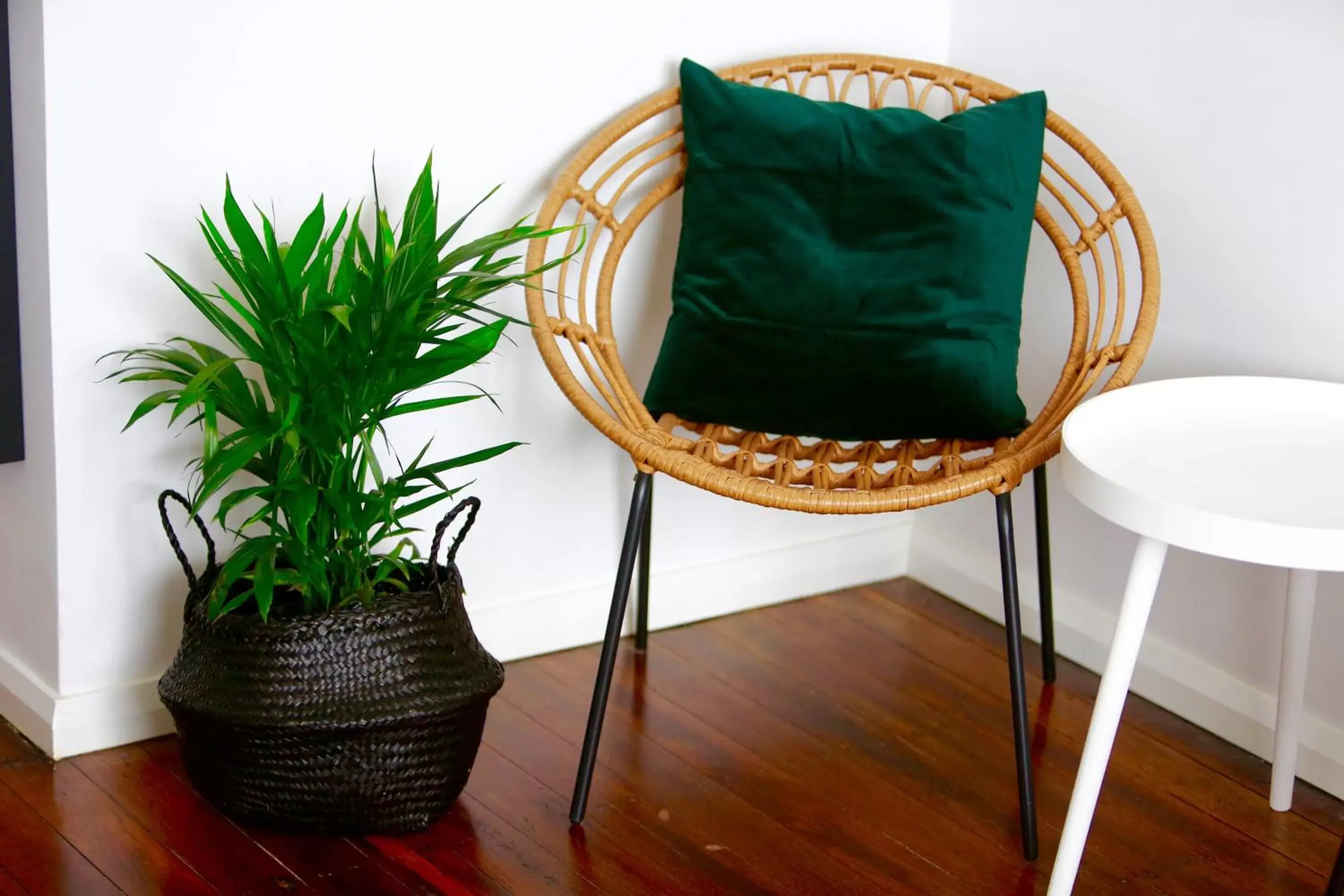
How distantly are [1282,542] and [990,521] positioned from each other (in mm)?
1118

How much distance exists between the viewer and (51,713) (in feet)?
5.65

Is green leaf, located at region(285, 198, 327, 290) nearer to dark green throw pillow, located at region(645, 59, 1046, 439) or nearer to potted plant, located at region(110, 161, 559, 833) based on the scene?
potted plant, located at region(110, 161, 559, 833)

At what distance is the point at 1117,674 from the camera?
126cm

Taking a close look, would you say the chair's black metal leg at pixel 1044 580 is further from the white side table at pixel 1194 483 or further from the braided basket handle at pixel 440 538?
the braided basket handle at pixel 440 538

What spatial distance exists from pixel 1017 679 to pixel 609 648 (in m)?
0.45

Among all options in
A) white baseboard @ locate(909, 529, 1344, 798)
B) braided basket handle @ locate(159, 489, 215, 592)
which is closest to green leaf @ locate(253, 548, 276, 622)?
braided basket handle @ locate(159, 489, 215, 592)

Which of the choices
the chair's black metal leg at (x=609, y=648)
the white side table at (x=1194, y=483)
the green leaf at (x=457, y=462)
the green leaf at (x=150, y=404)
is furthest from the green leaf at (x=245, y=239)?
the white side table at (x=1194, y=483)

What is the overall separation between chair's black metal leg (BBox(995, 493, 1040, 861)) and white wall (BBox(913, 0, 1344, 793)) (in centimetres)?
45

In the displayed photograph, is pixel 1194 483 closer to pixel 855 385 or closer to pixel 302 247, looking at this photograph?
pixel 855 385

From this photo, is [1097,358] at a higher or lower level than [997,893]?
higher

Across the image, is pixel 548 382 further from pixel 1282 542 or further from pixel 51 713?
pixel 1282 542

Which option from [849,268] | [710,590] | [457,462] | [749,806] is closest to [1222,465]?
[849,268]

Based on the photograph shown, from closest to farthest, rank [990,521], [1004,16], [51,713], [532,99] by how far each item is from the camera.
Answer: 1. [51,713]
2. [532,99]
3. [1004,16]
4. [990,521]

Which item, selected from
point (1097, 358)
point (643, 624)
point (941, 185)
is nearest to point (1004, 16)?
point (941, 185)
